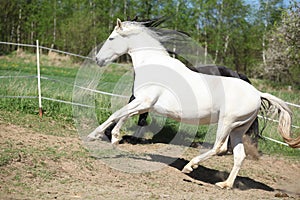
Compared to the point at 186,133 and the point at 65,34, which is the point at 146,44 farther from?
the point at 65,34

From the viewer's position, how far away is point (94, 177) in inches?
217

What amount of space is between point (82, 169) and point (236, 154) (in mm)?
2186

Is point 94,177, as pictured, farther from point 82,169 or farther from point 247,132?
point 247,132

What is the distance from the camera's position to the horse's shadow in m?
6.70

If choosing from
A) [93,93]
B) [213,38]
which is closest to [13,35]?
→ [213,38]

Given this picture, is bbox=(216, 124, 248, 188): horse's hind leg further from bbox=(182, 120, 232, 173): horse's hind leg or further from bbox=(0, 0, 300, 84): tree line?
bbox=(0, 0, 300, 84): tree line

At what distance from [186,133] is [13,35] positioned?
86.9 feet

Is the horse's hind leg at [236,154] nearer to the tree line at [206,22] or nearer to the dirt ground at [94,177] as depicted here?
the dirt ground at [94,177]

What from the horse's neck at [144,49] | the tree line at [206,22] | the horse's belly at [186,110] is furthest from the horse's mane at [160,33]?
the tree line at [206,22]

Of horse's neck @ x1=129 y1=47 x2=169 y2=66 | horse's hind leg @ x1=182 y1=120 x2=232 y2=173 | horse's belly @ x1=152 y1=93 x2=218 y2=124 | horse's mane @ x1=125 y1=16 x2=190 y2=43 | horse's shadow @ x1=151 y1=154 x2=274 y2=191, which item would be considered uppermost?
horse's mane @ x1=125 y1=16 x2=190 y2=43

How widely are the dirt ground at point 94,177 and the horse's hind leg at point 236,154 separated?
165mm

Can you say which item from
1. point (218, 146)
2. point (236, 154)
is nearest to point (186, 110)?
point (218, 146)

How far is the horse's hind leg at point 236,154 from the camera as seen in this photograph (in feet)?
20.0

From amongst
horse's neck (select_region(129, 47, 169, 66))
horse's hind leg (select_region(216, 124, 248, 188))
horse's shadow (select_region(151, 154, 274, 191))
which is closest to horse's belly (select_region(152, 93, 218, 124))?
horse's hind leg (select_region(216, 124, 248, 188))
